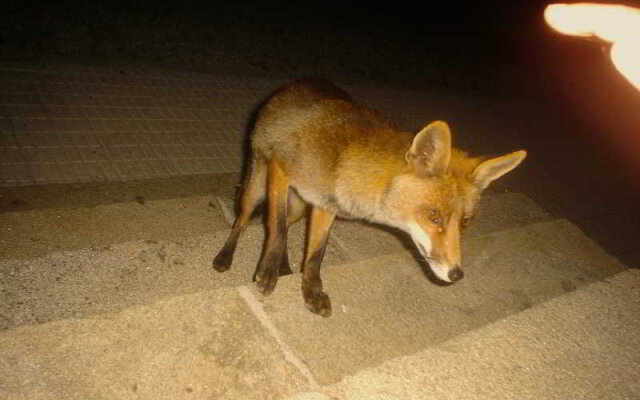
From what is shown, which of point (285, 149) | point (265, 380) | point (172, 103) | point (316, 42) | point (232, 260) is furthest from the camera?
point (316, 42)

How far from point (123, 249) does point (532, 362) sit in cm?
273

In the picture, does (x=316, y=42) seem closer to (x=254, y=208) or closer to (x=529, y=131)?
(x=529, y=131)

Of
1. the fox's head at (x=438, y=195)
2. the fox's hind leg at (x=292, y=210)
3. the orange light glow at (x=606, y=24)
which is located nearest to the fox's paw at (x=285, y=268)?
the fox's hind leg at (x=292, y=210)

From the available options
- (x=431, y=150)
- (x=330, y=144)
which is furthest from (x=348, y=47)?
(x=431, y=150)

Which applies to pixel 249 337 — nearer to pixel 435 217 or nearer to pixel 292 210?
pixel 435 217

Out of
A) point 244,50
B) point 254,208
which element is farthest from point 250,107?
point 254,208

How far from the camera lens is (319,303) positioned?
282 cm

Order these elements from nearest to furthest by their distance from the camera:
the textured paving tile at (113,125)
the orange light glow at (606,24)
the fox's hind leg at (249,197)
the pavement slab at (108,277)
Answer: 1. the orange light glow at (606,24)
2. the pavement slab at (108,277)
3. the fox's hind leg at (249,197)
4. the textured paving tile at (113,125)

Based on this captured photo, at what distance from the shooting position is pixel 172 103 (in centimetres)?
601

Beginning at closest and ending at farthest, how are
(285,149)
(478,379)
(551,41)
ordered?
(478,379) → (285,149) → (551,41)

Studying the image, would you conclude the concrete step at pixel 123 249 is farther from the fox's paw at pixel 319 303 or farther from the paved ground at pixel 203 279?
the fox's paw at pixel 319 303

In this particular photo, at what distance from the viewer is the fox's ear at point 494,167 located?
9.58 ft

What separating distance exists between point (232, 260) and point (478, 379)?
201 cm

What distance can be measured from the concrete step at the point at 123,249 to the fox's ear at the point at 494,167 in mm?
1386
